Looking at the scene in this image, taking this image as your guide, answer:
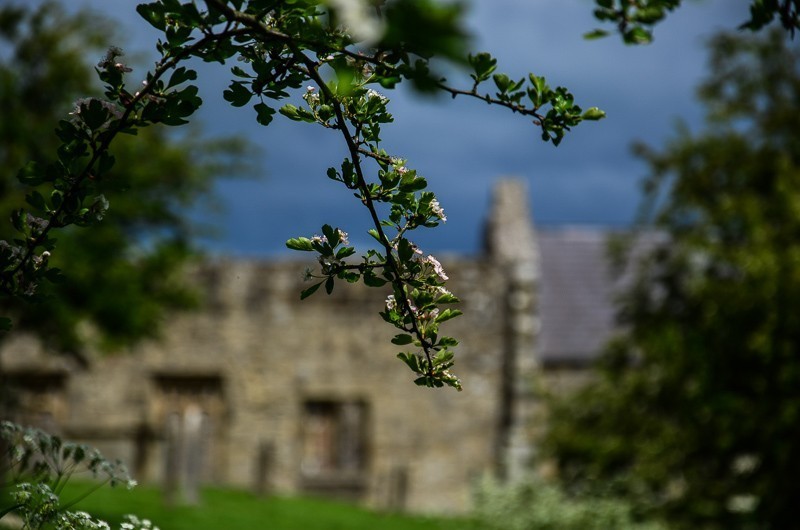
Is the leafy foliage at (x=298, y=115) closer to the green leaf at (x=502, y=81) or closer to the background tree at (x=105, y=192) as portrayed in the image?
the green leaf at (x=502, y=81)

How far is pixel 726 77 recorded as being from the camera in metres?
15.8

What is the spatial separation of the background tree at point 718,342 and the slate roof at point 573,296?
624 centimetres

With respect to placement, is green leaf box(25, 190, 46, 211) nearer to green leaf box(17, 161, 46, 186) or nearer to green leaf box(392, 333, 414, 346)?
green leaf box(17, 161, 46, 186)

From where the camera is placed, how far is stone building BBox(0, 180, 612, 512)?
22.5 meters

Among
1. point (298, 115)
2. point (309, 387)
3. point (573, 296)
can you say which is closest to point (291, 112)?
point (298, 115)

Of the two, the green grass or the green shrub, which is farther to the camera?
the green shrub

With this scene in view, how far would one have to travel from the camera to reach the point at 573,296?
2500 cm

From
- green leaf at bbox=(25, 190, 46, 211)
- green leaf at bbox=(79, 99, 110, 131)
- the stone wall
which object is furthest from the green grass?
green leaf at bbox=(79, 99, 110, 131)

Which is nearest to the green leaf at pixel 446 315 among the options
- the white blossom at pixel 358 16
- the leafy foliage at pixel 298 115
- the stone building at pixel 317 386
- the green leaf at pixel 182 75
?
the leafy foliage at pixel 298 115

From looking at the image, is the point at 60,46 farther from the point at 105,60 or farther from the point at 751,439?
the point at 105,60

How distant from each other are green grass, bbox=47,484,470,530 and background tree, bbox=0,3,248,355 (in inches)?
90.9

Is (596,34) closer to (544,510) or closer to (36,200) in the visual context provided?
(36,200)

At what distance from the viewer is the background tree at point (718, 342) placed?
12164mm

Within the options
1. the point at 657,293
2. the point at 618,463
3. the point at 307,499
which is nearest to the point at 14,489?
the point at 618,463
